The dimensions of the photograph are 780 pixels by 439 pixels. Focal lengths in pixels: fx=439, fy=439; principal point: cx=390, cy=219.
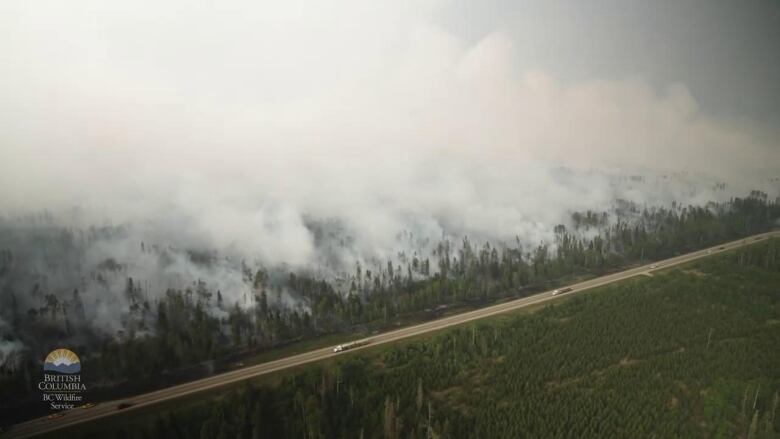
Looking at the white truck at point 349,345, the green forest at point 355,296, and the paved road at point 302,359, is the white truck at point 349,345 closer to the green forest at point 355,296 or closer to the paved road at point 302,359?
the paved road at point 302,359

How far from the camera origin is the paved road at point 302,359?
253 inches

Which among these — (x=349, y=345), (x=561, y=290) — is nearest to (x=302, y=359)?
(x=349, y=345)

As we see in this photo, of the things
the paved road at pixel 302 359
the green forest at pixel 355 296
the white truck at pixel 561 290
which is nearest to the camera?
the paved road at pixel 302 359

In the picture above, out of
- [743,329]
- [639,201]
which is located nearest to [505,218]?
[639,201]

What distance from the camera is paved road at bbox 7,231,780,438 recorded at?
6.44 metres

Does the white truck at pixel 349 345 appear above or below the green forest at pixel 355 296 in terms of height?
below

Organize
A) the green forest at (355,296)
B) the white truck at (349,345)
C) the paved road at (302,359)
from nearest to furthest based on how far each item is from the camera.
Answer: the paved road at (302,359)
the green forest at (355,296)
the white truck at (349,345)

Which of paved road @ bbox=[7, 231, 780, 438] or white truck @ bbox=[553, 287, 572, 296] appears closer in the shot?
paved road @ bbox=[7, 231, 780, 438]

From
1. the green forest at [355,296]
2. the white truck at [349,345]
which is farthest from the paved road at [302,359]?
the green forest at [355,296]

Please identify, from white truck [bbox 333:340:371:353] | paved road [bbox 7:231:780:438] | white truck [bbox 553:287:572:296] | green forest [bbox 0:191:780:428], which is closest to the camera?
paved road [bbox 7:231:780:438]

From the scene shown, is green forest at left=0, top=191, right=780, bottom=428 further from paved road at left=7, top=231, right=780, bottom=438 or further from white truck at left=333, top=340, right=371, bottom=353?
white truck at left=333, top=340, right=371, bottom=353

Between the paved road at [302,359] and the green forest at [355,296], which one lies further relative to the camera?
the green forest at [355,296]

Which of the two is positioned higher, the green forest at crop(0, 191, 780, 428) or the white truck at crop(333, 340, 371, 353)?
the green forest at crop(0, 191, 780, 428)

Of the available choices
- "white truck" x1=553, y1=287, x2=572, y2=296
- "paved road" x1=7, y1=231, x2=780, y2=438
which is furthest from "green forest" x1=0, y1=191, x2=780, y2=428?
"white truck" x1=553, y1=287, x2=572, y2=296
